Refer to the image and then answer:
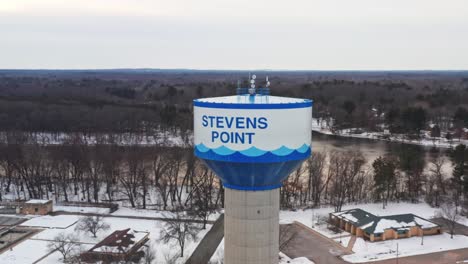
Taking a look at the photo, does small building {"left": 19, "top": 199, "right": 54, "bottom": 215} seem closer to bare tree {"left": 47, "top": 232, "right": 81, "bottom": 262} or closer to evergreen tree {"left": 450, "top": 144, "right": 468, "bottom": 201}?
bare tree {"left": 47, "top": 232, "right": 81, "bottom": 262}

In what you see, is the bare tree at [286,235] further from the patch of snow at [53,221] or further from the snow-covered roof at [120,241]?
the patch of snow at [53,221]

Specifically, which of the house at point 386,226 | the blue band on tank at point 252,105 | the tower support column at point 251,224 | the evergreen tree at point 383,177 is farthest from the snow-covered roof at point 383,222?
the blue band on tank at point 252,105

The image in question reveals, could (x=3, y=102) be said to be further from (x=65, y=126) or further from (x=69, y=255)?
(x=69, y=255)

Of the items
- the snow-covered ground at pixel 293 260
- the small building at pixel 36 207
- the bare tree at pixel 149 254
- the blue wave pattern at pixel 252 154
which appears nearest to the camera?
the blue wave pattern at pixel 252 154

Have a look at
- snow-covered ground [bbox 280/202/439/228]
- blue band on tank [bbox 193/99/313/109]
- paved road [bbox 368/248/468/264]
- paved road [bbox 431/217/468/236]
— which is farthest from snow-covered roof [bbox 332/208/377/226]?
blue band on tank [bbox 193/99/313/109]

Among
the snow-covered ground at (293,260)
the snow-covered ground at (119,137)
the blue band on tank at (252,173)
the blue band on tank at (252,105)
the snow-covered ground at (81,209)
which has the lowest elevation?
the snow-covered ground at (293,260)

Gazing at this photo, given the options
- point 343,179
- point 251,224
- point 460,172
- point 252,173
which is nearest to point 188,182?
point 343,179

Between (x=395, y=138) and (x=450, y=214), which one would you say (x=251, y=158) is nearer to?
(x=450, y=214)
